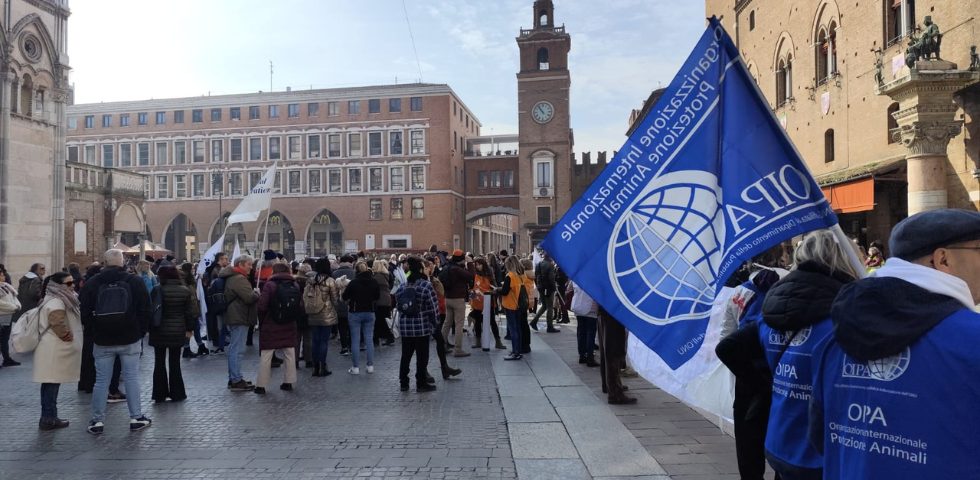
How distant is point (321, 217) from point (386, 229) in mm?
6887

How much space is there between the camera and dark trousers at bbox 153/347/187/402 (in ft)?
25.9

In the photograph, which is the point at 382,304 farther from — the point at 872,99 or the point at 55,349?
the point at 872,99

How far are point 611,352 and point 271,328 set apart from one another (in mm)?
4482

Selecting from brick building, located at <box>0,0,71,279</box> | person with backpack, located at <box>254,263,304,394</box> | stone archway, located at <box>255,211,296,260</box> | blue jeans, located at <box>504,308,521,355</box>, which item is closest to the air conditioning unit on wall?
stone archway, located at <box>255,211,296,260</box>

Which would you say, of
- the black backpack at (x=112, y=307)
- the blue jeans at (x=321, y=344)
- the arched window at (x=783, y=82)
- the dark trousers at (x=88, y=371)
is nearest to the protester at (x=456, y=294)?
the blue jeans at (x=321, y=344)

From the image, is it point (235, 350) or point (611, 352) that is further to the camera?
point (235, 350)

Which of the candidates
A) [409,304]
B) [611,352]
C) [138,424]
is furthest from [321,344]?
[611,352]

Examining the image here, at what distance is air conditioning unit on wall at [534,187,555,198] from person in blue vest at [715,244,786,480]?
159 feet

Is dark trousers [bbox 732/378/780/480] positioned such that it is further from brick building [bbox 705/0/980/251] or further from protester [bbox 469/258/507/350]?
brick building [bbox 705/0/980/251]

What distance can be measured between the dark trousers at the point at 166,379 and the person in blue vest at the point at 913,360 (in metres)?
7.90

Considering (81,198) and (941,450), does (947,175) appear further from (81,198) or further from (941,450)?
(81,198)

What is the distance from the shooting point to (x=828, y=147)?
22.4 meters

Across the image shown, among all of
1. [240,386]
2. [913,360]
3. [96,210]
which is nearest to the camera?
[913,360]

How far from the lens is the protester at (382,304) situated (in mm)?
10859
